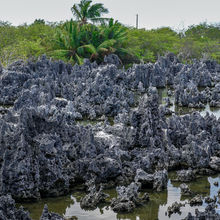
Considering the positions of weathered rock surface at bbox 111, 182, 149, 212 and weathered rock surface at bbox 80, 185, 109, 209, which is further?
weathered rock surface at bbox 80, 185, 109, 209

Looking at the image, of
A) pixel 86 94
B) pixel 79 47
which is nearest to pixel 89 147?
pixel 86 94

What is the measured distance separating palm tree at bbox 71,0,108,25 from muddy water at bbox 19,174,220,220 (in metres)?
31.3

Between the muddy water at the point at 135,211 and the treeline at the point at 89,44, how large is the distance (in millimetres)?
26207

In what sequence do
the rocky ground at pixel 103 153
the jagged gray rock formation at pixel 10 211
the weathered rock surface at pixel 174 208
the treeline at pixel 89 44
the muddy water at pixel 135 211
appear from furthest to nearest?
the treeline at pixel 89 44 < the rocky ground at pixel 103 153 < the weathered rock surface at pixel 174 208 < the muddy water at pixel 135 211 < the jagged gray rock formation at pixel 10 211

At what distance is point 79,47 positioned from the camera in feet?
118

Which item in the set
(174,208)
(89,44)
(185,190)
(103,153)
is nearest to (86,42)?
(89,44)

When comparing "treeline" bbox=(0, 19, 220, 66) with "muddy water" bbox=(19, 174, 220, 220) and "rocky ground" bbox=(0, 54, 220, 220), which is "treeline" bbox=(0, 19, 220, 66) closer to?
"rocky ground" bbox=(0, 54, 220, 220)

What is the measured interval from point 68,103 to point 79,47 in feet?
64.8

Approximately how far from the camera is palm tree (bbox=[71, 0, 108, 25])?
38.4 metres

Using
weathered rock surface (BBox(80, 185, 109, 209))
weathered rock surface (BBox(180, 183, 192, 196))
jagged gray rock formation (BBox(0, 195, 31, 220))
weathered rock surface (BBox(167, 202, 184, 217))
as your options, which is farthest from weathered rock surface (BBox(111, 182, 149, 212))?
jagged gray rock formation (BBox(0, 195, 31, 220))

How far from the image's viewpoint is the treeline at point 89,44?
3619 cm

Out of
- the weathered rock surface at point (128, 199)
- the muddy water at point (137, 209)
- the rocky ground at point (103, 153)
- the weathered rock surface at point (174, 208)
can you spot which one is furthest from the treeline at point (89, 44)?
the weathered rock surface at point (174, 208)

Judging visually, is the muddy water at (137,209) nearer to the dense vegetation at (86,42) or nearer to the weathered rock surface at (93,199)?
the weathered rock surface at (93,199)

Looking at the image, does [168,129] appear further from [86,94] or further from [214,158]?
[86,94]
